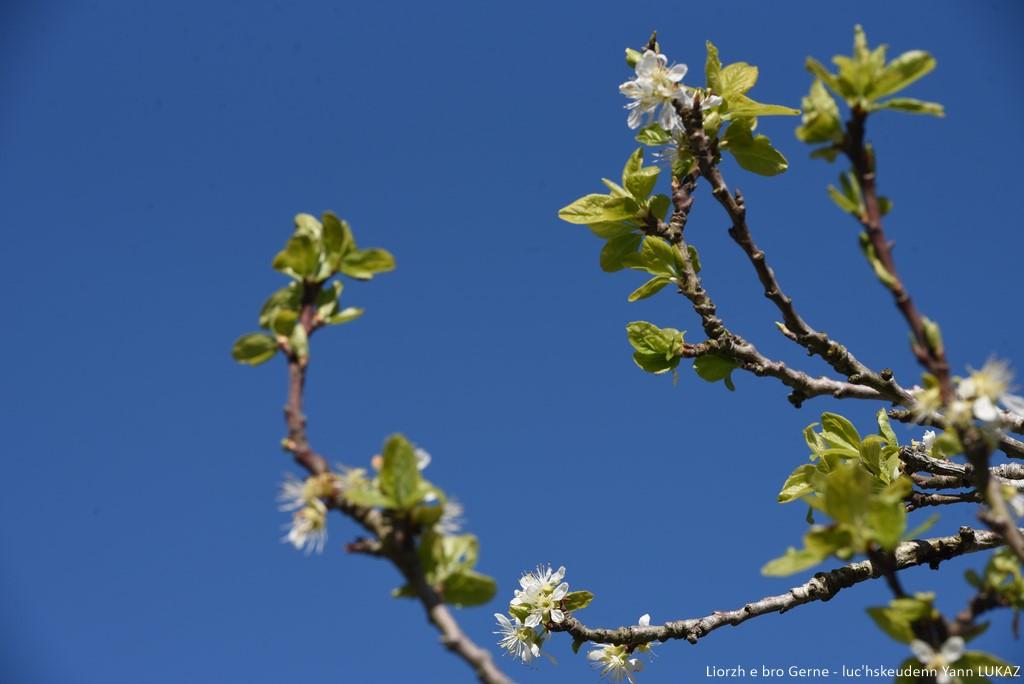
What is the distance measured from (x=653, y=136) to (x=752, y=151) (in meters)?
0.32

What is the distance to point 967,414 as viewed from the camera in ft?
5.50

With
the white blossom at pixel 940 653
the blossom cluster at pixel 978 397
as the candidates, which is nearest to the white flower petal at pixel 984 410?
the blossom cluster at pixel 978 397

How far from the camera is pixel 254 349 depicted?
Result: 181 centimetres

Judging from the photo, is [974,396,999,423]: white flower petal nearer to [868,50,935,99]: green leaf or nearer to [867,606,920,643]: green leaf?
[867,606,920,643]: green leaf

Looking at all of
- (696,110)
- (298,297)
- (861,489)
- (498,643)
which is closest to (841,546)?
(861,489)

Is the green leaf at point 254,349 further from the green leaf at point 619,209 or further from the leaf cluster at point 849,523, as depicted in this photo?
the green leaf at point 619,209

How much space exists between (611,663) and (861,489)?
161cm

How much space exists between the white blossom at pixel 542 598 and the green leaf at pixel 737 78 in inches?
67.9

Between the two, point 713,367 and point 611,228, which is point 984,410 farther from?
point 611,228

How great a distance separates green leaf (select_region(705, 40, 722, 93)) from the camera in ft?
8.42

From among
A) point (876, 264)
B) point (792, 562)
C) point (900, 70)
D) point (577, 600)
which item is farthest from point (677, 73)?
point (577, 600)

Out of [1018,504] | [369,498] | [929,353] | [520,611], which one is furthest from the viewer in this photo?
[520,611]

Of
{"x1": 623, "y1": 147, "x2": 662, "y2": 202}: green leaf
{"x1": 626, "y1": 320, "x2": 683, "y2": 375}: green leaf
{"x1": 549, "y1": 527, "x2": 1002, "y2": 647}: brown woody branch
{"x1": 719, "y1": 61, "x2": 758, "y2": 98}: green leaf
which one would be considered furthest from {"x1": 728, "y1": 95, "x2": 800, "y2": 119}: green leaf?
{"x1": 549, "y1": 527, "x2": 1002, "y2": 647}: brown woody branch

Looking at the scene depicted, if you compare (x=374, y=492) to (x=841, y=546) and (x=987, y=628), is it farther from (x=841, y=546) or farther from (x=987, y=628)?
(x=987, y=628)
